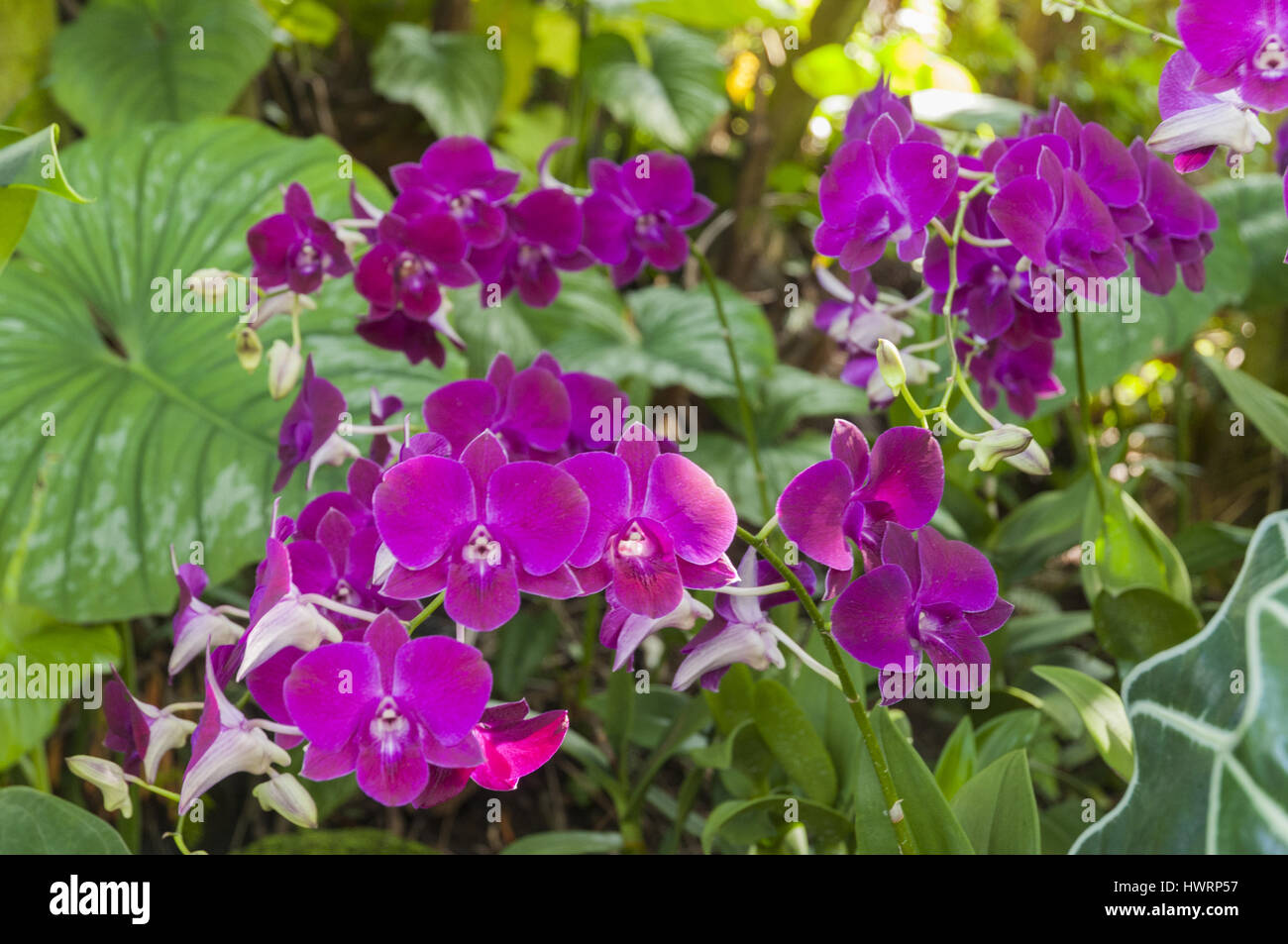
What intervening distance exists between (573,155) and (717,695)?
1282mm

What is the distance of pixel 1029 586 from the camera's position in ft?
6.58

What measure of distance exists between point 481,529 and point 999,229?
1.40 ft

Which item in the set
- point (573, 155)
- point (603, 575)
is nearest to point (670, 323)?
point (573, 155)

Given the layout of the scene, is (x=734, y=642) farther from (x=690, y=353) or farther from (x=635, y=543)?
(x=690, y=353)

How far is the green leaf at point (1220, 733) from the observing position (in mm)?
444

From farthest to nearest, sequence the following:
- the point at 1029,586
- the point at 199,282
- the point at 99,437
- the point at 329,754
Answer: the point at 1029,586, the point at 99,437, the point at 199,282, the point at 329,754

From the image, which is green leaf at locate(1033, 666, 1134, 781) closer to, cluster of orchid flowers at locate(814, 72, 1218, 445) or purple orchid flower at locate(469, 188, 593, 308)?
cluster of orchid flowers at locate(814, 72, 1218, 445)

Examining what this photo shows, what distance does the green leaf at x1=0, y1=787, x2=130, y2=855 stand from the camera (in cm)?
67

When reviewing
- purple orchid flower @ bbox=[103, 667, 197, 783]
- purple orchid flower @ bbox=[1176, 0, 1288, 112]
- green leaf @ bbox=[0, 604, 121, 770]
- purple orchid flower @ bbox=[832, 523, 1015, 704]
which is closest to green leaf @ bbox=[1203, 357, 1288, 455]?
purple orchid flower @ bbox=[1176, 0, 1288, 112]

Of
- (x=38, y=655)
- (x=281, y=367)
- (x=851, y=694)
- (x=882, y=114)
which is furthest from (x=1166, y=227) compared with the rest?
(x=38, y=655)

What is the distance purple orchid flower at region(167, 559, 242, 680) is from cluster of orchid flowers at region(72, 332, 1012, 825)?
3 cm

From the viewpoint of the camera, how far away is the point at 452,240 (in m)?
0.83

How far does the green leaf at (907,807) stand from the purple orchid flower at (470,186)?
0.52 metres
